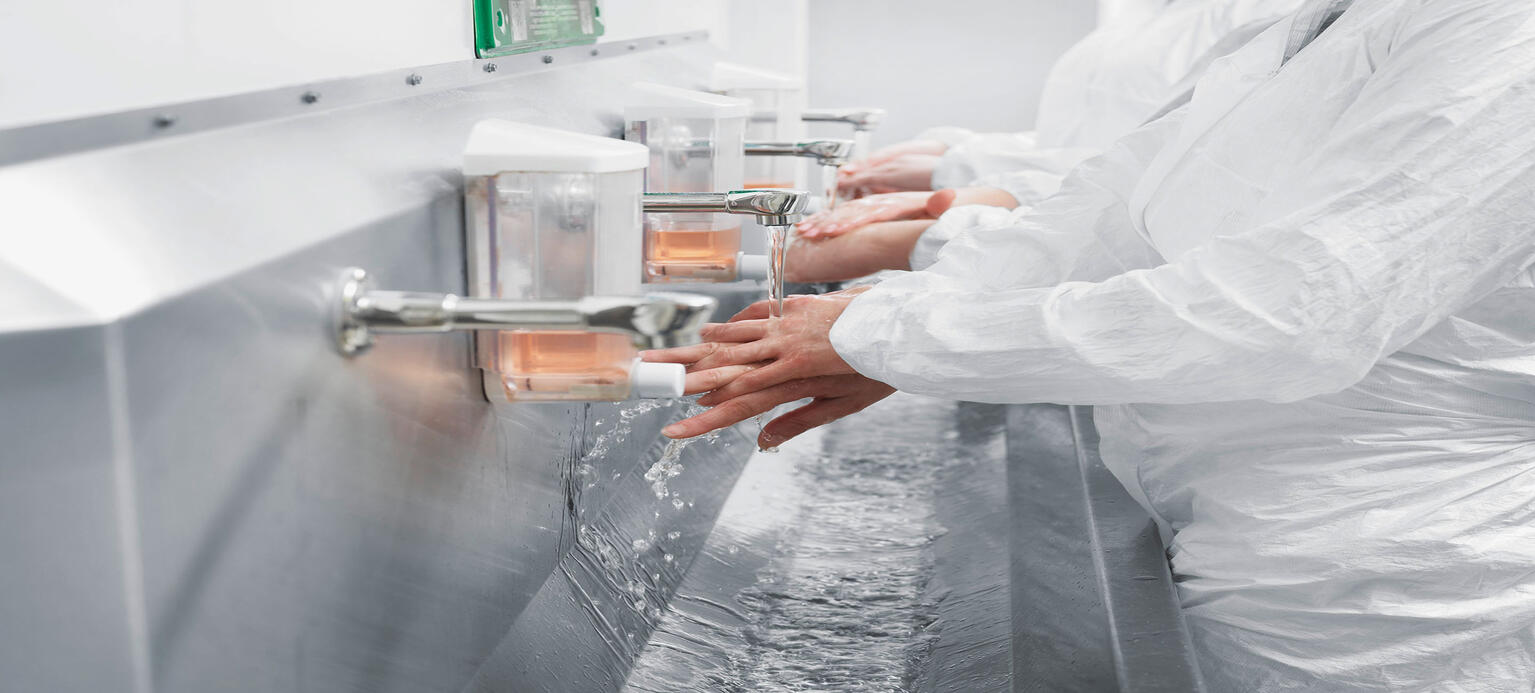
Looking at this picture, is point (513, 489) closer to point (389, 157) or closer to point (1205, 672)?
point (389, 157)

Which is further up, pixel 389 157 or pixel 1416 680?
pixel 389 157

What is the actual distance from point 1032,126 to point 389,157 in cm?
233

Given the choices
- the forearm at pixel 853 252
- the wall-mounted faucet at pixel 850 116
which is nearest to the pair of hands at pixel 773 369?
the forearm at pixel 853 252

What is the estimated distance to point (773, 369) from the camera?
769 millimetres

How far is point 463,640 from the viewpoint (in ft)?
2.08

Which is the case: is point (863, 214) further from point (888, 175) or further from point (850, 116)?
point (888, 175)

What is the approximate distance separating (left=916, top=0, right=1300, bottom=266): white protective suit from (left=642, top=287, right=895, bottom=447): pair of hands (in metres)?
0.70

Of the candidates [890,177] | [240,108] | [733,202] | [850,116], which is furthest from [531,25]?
[890,177]

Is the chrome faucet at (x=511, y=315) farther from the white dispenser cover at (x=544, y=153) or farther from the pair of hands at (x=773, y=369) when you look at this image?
the pair of hands at (x=773, y=369)

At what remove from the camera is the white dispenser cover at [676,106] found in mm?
926

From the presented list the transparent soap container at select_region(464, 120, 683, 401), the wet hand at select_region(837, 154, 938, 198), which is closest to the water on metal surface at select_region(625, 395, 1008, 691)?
the transparent soap container at select_region(464, 120, 683, 401)

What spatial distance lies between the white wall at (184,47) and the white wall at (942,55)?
83.4 inches

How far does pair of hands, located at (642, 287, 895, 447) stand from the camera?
30.0 inches

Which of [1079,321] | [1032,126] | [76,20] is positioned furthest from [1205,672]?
[1032,126]
